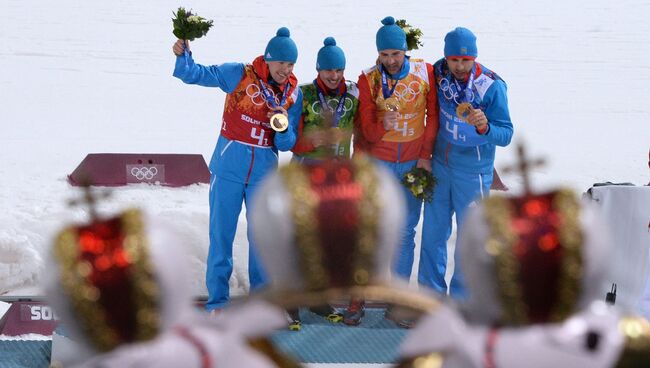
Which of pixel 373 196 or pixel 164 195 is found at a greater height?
pixel 373 196

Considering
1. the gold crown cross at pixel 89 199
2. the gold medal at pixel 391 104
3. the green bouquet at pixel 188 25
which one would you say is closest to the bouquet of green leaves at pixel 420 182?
the gold medal at pixel 391 104

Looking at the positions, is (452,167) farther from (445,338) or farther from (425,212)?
(445,338)

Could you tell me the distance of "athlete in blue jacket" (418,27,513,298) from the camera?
14.2 feet

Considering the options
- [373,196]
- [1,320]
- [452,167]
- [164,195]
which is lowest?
[1,320]

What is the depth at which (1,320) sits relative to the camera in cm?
420

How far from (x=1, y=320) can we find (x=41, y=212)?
5.08 feet

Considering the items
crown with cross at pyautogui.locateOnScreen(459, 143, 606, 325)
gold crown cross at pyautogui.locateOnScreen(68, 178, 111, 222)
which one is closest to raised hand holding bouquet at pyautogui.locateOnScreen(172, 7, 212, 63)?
gold crown cross at pyautogui.locateOnScreen(68, 178, 111, 222)

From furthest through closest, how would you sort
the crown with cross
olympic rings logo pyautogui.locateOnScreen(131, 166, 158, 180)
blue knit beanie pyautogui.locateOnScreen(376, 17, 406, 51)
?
olympic rings logo pyautogui.locateOnScreen(131, 166, 158, 180), blue knit beanie pyautogui.locateOnScreen(376, 17, 406, 51), the crown with cross

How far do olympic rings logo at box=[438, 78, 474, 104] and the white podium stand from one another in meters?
0.76

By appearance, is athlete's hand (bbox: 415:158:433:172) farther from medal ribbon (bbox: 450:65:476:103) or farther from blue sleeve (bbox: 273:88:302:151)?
blue sleeve (bbox: 273:88:302:151)

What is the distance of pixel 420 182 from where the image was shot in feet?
14.0

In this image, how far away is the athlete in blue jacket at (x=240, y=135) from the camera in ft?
13.8

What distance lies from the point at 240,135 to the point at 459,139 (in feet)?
3.58

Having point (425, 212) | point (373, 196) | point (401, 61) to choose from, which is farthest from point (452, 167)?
point (373, 196)
